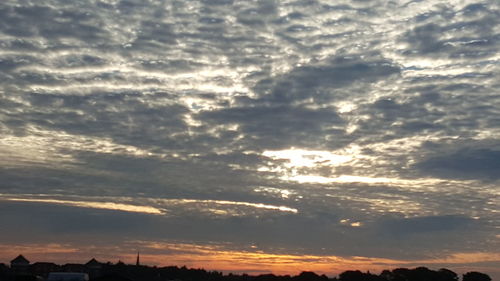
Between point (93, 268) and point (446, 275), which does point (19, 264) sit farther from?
point (446, 275)

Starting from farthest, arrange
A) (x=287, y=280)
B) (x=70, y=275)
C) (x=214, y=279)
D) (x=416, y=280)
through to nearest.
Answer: (x=214, y=279), (x=416, y=280), (x=287, y=280), (x=70, y=275)

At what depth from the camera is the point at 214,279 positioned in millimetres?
196375

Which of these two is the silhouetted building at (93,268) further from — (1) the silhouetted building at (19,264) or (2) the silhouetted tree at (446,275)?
(2) the silhouetted tree at (446,275)

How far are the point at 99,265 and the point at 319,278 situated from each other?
228ft

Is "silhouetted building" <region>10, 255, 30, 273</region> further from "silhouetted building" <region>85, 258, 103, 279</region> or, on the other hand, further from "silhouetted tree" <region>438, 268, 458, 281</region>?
"silhouetted tree" <region>438, 268, 458, 281</region>

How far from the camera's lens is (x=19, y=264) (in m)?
167

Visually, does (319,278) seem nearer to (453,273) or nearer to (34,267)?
(453,273)

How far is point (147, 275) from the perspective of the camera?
183 metres

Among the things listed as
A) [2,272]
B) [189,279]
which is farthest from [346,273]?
[2,272]

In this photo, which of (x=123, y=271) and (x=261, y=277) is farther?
(x=123, y=271)

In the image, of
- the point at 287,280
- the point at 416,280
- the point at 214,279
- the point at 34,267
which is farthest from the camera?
the point at 214,279

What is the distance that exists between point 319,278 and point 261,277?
1390 centimetres

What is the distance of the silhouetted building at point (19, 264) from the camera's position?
16462 centimetres

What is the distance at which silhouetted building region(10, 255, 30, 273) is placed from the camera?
164625 mm
